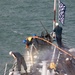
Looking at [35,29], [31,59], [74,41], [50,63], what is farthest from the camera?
[35,29]

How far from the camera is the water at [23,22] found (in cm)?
5163

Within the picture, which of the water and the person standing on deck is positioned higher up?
the person standing on deck

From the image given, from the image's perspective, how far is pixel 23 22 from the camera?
200ft

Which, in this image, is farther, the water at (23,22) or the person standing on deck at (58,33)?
the water at (23,22)

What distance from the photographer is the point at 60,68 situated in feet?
101

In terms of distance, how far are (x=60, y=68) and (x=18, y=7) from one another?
39.2 m

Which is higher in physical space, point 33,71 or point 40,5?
point 33,71

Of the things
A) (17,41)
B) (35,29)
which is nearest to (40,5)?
(35,29)

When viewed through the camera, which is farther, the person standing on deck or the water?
the water

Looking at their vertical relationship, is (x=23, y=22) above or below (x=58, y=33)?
below

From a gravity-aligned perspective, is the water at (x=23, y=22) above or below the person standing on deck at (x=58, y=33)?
below

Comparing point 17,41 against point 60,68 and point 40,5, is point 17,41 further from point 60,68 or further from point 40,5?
point 60,68

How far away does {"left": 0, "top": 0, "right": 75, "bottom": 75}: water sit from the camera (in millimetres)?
51634

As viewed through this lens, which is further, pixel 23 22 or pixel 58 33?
pixel 23 22
